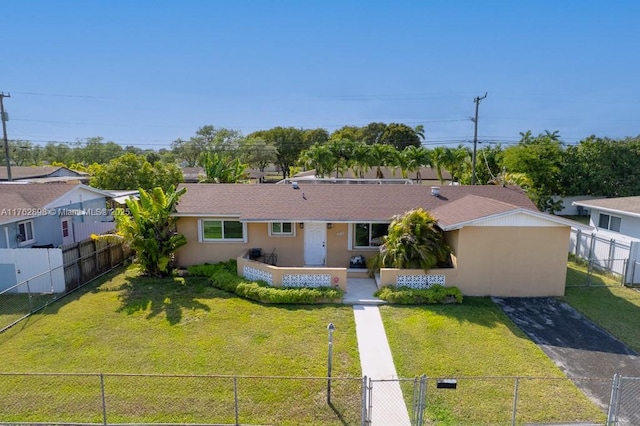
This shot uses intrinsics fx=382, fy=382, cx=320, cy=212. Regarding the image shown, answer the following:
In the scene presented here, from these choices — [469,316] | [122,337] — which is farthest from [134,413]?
[469,316]

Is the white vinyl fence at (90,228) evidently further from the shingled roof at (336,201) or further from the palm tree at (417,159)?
the palm tree at (417,159)

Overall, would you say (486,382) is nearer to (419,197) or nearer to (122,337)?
(122,337)

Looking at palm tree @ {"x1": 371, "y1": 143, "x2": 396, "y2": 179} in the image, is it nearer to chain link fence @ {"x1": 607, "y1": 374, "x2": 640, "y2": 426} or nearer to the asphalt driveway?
the asphalt driveway

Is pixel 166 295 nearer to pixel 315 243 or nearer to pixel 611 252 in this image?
pixel 315 243

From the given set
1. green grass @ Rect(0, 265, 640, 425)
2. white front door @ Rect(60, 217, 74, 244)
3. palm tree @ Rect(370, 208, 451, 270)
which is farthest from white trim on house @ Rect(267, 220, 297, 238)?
white front door @ Rect(60, 217, 74, 244)

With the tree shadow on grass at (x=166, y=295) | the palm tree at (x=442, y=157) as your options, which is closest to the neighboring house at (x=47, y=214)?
the tree shadow on grass at (x=166, y=295)

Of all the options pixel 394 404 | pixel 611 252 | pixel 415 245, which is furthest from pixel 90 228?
pixel 611 252
